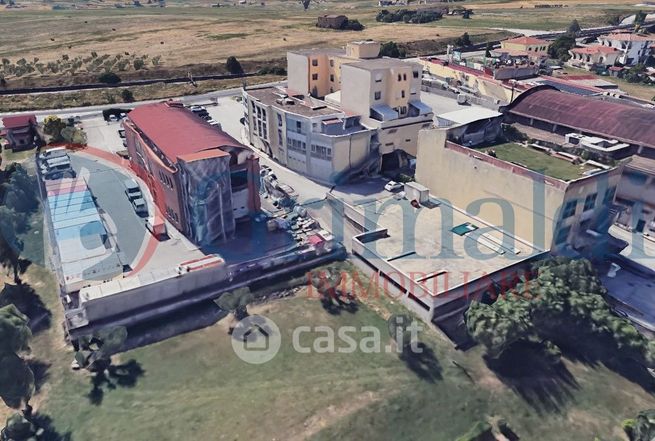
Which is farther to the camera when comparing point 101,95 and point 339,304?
point 101,95

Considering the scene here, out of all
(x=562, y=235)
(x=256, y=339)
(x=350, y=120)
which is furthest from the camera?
(x=350, y=120)

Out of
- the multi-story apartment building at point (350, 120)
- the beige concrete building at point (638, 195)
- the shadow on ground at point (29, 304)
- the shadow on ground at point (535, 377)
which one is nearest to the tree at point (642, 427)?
the shadow on ground at point (535, 377)

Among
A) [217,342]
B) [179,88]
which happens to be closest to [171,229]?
[217,342]

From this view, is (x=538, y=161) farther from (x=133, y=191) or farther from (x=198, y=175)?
(x=133, y=191)

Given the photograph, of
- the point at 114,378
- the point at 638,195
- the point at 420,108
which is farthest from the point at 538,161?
the point at 114,378

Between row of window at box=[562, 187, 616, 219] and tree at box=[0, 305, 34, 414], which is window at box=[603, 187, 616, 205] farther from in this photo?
tree at box=[0, 305, 34, 414]

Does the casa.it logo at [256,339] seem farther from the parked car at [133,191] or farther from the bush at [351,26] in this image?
the bush at [351,26]
